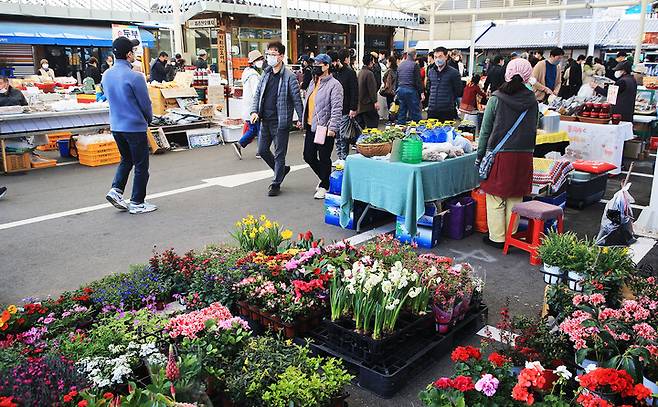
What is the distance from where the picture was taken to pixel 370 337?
130 inches

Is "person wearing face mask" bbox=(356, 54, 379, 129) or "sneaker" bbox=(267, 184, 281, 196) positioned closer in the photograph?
"sneaker" bbox=(267, 184, 281, 196)

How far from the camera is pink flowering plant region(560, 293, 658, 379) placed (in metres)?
2.68

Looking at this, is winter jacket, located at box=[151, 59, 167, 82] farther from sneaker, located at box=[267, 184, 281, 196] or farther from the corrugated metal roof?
the corrugated metal roof

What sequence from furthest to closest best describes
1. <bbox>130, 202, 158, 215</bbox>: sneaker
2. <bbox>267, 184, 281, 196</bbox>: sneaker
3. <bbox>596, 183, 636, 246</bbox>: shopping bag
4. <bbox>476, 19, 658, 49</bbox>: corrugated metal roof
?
<bbox>476, 19, 658, 49</bbox>: corrugated metal roof, <bbox>267, 184, 281, 196</bbox>: sneaker, <bbox>130, 202, 158, 215</bbox>: sneaker, <bbox>596, 183, 636, 246</bbox>: shopping bag

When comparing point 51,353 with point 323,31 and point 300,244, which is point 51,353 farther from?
point 323,31

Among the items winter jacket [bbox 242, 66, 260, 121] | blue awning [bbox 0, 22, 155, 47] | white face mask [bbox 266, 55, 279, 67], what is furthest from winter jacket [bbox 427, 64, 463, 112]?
blue awning [bbox 0, 22, 155, 47]

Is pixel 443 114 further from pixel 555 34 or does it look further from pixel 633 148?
pixel 555 34

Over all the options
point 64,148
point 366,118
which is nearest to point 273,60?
point 366,118

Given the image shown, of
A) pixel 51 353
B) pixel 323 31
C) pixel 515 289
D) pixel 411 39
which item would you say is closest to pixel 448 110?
pixel 515 289

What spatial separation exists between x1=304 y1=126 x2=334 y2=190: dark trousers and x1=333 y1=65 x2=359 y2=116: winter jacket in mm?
1394

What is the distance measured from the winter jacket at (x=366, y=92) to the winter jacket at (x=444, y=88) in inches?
40.8

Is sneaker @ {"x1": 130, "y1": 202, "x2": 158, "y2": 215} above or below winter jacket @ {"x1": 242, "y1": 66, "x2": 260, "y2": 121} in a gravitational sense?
below

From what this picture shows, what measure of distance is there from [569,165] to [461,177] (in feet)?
5.34

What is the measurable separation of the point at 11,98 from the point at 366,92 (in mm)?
6328
